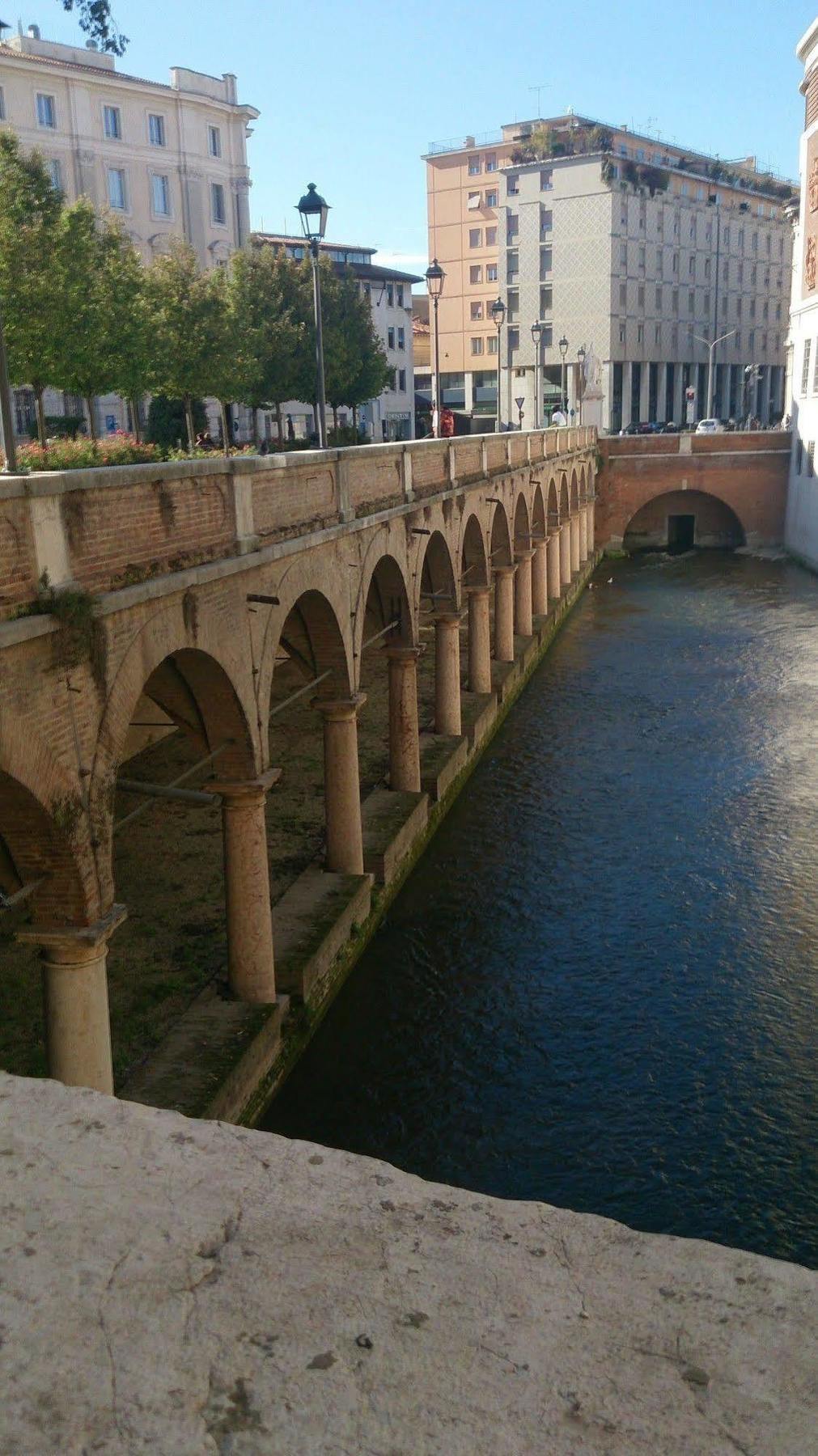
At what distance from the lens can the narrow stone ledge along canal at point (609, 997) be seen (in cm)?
1231

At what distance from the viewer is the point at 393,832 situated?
19.0 m

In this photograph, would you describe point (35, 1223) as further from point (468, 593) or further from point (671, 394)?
point (671, 394)

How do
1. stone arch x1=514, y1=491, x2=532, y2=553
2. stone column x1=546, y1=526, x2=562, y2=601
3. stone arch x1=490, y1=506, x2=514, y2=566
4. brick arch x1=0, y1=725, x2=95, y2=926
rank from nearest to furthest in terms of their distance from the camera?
brick arch x1=0, y1=725, x2=95, y2=926, stone arch x1=490, y1=506, x2=514, y2=566, stone arch x1=514, y1=491, x2=532, y2=553, stone column x1=546, y1=526, x2=562, y2=601

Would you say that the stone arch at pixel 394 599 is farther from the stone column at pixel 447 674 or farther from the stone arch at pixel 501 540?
the stone arch at pixel 501 540

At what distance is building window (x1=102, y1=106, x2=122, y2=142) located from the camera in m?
53.8

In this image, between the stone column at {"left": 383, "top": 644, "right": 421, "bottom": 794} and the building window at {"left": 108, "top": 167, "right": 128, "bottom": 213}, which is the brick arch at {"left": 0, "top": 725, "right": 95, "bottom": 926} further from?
the building window at {"left": 108, "top": 167, "right": 128, "bottom": 213}

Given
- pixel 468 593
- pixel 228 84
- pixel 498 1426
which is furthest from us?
pixel 228 84

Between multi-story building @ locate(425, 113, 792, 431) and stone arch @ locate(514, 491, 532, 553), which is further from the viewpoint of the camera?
multi-story building @ locate(425, 113, 792, 431)

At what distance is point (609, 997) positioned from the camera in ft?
51.5

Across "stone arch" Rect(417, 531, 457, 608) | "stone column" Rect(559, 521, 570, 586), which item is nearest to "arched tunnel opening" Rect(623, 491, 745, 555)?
"stone column" Rect(559, 521, 570, 586)

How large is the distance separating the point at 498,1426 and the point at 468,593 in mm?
25866

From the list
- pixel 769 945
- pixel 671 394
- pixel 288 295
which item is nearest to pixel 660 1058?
pixel 769 945

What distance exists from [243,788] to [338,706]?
13.0 ft

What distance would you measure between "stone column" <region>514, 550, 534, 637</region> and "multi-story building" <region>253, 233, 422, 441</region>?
124 feet
